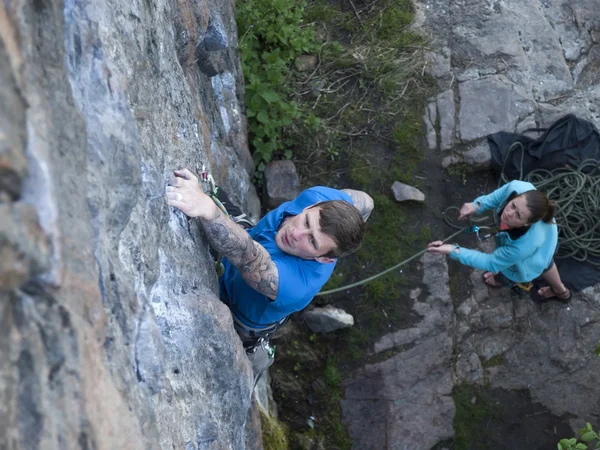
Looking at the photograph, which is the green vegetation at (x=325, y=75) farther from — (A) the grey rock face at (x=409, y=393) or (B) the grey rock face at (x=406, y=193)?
(A) the grey rock face at (x=409, y=393)

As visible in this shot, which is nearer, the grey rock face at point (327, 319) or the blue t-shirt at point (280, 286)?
the blue t-shirt at point (280, 286)

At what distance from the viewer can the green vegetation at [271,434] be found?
13.2ft

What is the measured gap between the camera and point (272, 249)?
109 inches

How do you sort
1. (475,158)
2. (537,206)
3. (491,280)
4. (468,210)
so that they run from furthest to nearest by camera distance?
(475,158)
(491,280)
(468,210)
(537,206)

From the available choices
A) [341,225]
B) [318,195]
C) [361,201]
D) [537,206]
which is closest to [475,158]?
[537,206]

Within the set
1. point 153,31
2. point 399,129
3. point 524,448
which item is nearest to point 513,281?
point 524,448

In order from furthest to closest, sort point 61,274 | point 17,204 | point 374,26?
1. point 374,26
2. point 61,274
3. point 17,204

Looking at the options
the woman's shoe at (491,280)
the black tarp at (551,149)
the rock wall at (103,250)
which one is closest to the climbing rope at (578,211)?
the black tarp at (551,149)

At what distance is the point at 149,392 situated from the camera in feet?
5.63

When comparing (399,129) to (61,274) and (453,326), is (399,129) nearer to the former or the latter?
(453,326)

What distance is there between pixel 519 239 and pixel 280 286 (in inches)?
88.2

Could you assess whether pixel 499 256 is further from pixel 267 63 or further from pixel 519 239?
pixel 267 63

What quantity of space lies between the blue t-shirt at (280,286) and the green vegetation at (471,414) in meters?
2.72

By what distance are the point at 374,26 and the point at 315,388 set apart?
3.69 m
